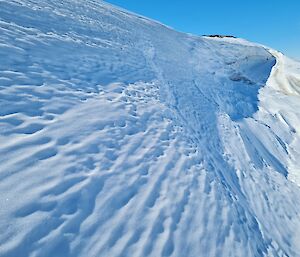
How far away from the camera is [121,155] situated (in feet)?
13.5

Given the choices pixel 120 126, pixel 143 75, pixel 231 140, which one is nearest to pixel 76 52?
pixel 143 75

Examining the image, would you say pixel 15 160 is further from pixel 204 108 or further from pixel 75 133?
pixel 204 108

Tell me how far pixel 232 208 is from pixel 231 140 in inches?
120

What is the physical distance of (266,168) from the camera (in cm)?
708

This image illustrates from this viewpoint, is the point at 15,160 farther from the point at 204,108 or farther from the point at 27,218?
the point at 204,108

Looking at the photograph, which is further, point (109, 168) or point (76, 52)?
point (76, 52)

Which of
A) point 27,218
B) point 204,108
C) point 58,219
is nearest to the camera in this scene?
point 27,218

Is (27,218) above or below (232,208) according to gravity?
above

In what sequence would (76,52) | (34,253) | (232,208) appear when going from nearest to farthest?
(34,253)
(232,208)
(76,52)

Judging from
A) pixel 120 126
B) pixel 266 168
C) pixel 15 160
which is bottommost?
pixel 266 168

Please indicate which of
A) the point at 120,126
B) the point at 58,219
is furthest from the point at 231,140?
the point at 58,219

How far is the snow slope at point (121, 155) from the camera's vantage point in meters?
2.81

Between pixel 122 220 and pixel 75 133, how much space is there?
1456 millimetres

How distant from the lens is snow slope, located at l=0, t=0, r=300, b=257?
2809 mm
